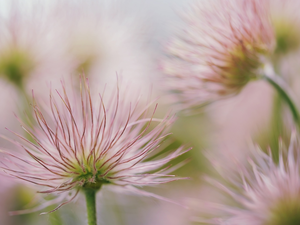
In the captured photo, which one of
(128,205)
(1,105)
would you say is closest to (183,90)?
(128,205)

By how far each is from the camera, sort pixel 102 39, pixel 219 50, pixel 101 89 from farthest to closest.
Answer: pixel 102 39, pixel 101 89, pixel 219 50

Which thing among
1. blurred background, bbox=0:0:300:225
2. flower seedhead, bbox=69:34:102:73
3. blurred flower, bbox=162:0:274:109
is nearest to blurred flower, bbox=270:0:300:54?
blurred background, bbox=0:0:300:225

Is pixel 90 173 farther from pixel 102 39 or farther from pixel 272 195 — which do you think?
pixel 102 39

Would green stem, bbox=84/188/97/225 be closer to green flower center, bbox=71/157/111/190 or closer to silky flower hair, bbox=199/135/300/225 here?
green flower center, bbox=71/157/111/190

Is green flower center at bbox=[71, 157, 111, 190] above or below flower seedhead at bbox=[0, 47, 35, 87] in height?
below

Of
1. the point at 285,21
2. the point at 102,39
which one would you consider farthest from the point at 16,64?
the point at 285,21
